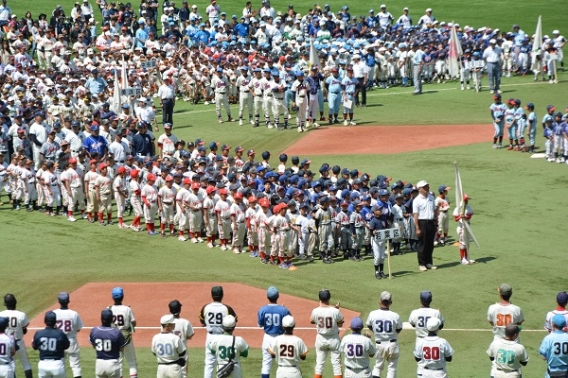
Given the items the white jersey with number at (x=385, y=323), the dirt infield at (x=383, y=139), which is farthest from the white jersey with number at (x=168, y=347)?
the dirt infield at (x=383, y=139)

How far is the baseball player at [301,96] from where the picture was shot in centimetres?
3719

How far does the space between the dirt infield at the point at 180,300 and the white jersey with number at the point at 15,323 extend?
10.1ft

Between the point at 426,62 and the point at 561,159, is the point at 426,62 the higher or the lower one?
the higher one

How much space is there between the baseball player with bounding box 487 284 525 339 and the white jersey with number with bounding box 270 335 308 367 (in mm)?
3305

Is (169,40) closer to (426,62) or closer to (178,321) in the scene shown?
(426,62)

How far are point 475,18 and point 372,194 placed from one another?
3198 centimetres

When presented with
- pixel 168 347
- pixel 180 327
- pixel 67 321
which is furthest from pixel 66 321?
pixel 168 347

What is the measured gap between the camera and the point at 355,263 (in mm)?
25938

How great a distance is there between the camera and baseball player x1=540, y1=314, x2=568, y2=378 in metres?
16.6

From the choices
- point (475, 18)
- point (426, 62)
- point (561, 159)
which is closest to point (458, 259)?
point (561, 159)

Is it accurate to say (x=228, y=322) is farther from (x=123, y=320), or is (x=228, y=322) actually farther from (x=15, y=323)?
(x=15, y=323)

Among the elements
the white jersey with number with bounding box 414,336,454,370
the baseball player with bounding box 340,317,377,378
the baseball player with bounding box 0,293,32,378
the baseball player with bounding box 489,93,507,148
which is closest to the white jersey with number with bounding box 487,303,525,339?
the white jersey with number with bounding box 414,336,454,370

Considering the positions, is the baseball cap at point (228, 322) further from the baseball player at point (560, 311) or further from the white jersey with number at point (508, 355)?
the baseball player at point (560, 311)

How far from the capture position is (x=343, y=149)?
117 ft
